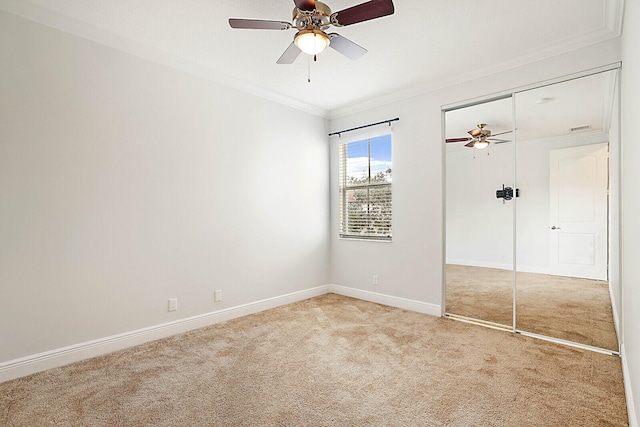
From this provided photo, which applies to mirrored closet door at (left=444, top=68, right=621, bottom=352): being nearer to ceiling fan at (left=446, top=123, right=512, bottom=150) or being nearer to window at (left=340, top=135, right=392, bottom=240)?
ceiling fan at (left=446, top=123, right=512, bottom=150)

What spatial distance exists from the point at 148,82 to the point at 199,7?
101 centimetres

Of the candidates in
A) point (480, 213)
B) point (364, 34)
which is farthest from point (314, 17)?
point (480, 213)

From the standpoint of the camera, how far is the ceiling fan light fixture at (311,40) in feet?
7.55

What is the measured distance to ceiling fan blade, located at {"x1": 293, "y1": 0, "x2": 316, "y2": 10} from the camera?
6.64 ft

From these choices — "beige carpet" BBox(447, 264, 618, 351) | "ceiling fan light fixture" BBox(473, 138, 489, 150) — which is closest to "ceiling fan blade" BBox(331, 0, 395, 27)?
"ceiling fan light fixture" BBox(473, 138, 489, 150)

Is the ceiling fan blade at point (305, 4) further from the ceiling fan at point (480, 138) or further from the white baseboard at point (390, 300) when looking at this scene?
the white baseboard at point (390, 300)

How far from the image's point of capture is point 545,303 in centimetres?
327

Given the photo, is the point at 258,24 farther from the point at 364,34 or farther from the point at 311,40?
the point at 364,34

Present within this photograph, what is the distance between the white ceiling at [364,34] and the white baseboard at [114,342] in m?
2.51

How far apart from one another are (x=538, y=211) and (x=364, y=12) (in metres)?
2.51

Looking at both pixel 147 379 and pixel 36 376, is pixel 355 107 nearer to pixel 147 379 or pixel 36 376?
pixel 147 379

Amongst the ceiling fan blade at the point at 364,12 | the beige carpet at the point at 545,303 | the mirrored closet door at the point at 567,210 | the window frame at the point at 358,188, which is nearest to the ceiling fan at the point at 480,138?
the mirrored closet door at the point at 567,210

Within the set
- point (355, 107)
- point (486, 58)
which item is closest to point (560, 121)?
point (486, 58)

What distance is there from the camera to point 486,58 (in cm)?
324
